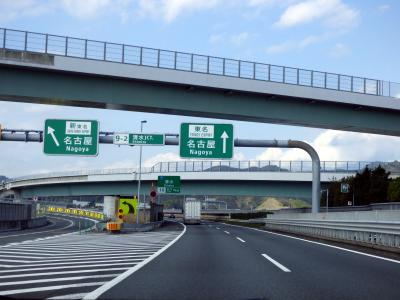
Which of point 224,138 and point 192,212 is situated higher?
point 224,138

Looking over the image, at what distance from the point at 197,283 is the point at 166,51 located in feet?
56.3

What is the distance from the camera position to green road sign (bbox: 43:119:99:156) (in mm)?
27406

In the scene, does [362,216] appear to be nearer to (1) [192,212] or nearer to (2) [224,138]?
(2) [224,138]

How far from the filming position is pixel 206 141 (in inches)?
1123

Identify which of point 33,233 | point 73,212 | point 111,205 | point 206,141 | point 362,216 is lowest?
point 73,212

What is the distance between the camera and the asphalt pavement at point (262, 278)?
Answer: 24.8 feet

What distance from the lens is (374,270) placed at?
35.2ft

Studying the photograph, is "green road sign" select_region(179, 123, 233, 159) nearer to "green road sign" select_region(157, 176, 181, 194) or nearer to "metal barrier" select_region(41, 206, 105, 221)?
"green road sign" select_region(157, 176, 181, 194)

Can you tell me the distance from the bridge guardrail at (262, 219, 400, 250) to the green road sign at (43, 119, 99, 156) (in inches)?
501

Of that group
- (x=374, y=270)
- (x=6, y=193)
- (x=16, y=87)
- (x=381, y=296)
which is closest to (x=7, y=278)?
(x=381, y=296)

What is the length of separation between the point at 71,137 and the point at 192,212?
1300 inches

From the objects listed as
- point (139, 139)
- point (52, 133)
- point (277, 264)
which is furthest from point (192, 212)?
point (277, 264)

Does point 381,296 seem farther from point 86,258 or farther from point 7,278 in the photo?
point 86,258

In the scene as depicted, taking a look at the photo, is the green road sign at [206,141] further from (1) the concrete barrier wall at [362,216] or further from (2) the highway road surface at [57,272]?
(2) the highway road surface at [57,272]
